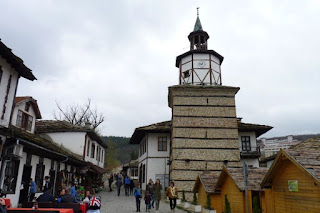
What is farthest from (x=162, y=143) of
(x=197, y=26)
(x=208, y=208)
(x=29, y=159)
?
(x=29, y=159)

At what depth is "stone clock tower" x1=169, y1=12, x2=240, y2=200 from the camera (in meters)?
20.4

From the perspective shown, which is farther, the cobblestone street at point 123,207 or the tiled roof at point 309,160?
the cobblestone street at point 123,207

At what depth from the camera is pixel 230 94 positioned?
876 inches

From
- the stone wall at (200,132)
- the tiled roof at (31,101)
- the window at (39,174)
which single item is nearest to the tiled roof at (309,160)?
the window at (39,174)

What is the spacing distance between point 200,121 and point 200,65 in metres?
4.89

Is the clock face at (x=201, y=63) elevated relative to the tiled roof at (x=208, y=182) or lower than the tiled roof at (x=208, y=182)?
elevated

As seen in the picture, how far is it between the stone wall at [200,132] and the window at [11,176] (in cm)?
1190

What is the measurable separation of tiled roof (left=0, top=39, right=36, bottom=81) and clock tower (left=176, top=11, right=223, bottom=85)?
44.2ft

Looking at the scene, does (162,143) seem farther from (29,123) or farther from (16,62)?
(16,62)

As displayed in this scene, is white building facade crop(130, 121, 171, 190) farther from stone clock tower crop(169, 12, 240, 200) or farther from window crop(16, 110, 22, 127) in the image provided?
window crop(16, 110, 22, 127)

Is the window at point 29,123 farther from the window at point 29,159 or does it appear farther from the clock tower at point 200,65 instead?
the clock tower at point 200,65

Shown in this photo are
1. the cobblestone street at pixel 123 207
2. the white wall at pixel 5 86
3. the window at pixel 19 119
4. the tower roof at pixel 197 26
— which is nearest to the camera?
the white wall at pixel 5 86

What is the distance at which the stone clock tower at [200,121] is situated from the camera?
20422 millimetres

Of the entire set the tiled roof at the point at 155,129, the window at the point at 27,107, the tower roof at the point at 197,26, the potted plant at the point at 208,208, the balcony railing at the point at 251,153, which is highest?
the tower roof at the point at 197,26
